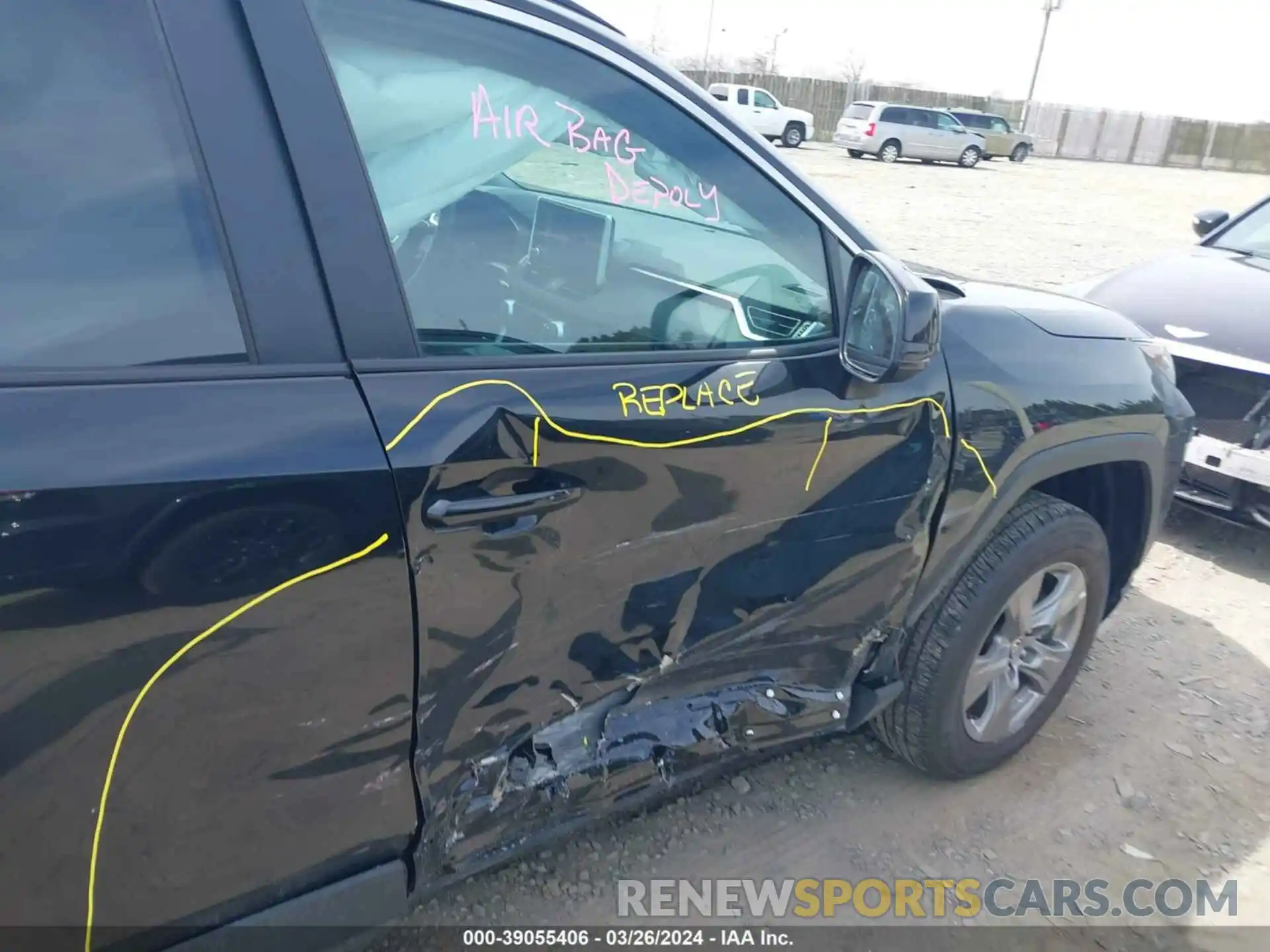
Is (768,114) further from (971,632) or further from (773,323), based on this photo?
(773,323)

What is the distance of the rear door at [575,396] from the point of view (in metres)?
1.58

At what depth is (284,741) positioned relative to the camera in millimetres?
1523

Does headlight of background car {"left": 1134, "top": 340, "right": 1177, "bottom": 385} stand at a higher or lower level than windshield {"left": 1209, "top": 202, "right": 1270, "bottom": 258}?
higher

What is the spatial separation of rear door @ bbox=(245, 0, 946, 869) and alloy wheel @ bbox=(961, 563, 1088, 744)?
2.14ft

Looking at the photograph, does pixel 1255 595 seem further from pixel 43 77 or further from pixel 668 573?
pixel 43 77

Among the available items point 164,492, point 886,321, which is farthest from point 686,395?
point 164,492

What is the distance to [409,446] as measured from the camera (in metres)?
1.53

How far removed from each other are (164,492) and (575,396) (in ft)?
2.30

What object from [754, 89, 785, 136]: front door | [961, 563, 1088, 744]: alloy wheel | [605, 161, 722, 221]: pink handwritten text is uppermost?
[605, 161, 722, 221]: pink handwritten text

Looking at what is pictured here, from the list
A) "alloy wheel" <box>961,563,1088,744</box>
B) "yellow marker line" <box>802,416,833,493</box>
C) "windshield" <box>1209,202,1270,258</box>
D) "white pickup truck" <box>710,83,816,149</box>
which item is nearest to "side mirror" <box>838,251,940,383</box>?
"yellow marker line" <box>802,416,833,493</box>

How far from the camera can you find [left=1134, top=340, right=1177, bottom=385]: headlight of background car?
9.61 ft

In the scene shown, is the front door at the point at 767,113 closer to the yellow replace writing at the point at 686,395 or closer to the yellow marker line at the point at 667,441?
the yellow marker line at the point at 667,441

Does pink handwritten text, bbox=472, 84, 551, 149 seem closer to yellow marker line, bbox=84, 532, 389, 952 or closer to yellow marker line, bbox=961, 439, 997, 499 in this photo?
yellow marker line, bbox=84, 532, 389, 952

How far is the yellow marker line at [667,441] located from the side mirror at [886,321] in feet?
0.33
